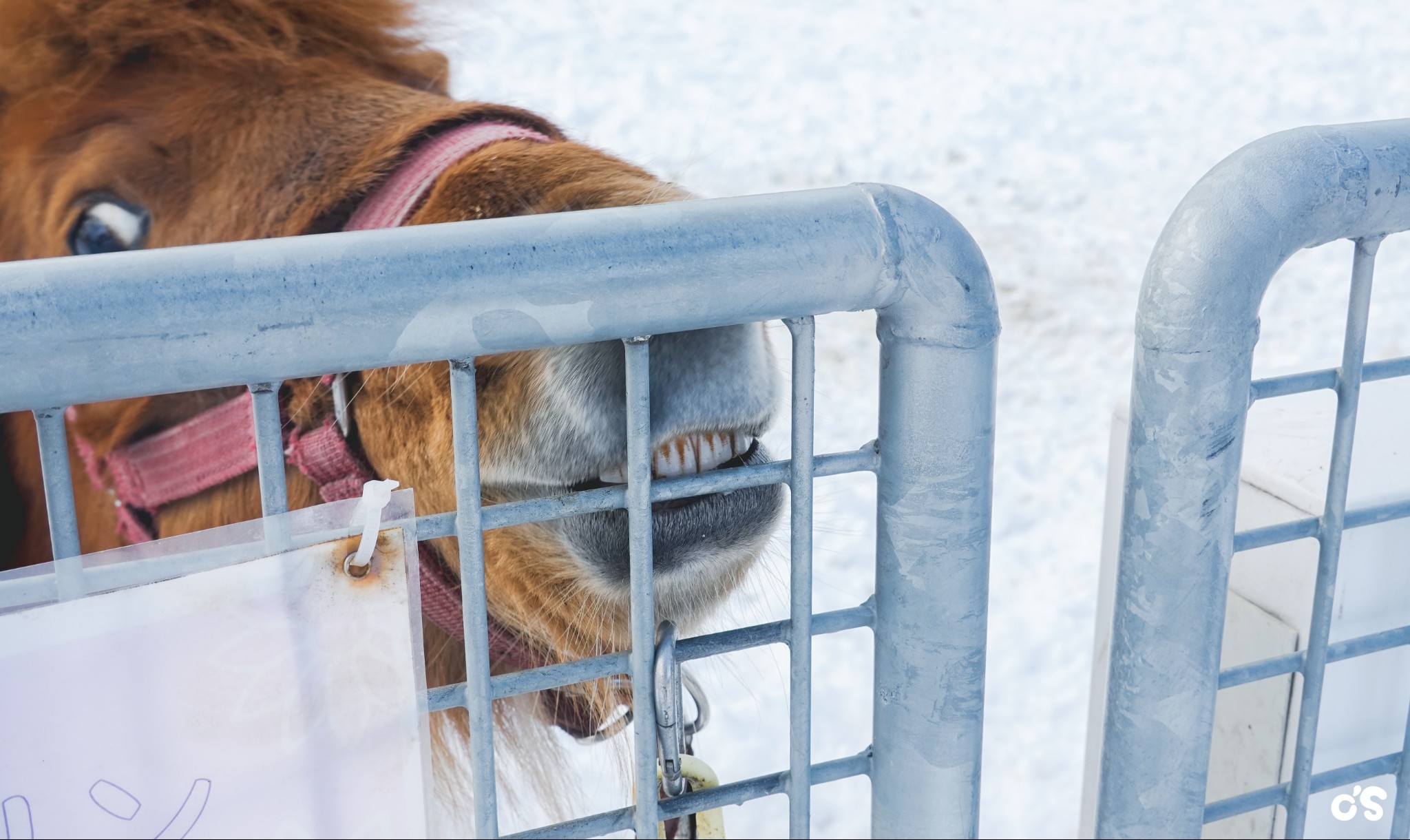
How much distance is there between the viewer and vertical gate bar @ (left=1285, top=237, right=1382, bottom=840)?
76 cm

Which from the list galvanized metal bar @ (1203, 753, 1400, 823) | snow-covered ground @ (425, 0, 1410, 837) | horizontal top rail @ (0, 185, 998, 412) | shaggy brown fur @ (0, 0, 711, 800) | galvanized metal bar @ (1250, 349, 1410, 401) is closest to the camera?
horizontal top rail @ (0, 185, 998, 412)

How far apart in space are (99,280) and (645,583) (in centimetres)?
32

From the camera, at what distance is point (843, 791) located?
8.33 feet

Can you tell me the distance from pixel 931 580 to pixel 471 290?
33 centimetres

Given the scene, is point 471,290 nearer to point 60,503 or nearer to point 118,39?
point 60,503

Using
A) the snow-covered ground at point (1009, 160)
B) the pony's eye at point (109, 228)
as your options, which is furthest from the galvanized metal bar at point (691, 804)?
the pony's eye at point (109, 228)

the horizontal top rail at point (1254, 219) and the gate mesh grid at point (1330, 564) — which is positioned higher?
the horizontal top rail at point (1254, 219)

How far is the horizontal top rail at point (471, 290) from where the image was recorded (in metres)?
0.52

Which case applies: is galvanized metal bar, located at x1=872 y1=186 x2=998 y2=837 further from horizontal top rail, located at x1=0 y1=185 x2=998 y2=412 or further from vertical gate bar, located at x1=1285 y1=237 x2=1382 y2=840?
vertical gate bar, located at x1=1285 y1=237 x2=1382 y2=840

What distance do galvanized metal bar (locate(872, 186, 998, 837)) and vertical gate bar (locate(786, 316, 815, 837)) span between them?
0.05m

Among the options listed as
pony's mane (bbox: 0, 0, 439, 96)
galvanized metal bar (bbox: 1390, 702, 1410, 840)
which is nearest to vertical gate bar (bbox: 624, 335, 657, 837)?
galvanized metal bar (bbox: 1390, 702, 1410, 840)

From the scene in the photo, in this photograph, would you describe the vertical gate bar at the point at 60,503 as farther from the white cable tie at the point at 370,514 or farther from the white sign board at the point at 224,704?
the white cable tie at the point at 370,514

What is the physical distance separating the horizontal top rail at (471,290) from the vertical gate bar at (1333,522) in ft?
0.91

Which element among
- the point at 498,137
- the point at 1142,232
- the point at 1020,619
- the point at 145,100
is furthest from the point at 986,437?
the point at 1142,232
